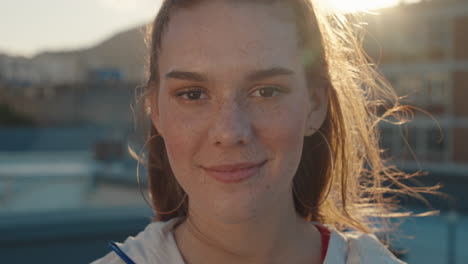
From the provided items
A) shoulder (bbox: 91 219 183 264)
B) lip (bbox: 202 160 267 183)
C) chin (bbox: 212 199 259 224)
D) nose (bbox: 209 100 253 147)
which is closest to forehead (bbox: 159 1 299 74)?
nose (bbox: 209 100 253 147)

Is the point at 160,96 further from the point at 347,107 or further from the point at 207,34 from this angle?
the point at 347,107

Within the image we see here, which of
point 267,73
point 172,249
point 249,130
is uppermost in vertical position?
point 267,73

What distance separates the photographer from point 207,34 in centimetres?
143

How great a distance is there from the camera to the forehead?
141 centimetres

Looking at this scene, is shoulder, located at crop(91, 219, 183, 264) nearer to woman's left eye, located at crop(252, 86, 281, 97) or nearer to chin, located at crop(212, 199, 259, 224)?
chin, located at crop(212, 199, 259, 224)

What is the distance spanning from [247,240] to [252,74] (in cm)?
53

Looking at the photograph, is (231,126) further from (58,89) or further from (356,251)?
(58,89)

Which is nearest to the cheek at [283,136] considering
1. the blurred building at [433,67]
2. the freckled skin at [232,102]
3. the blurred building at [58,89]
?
the freckled skin at [232,102]

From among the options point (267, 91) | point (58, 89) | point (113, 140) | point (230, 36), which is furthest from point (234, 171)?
point (58, 89)

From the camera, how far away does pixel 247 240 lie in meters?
1.58

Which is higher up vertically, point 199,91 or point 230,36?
point 230,36

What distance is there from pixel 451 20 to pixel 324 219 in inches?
883

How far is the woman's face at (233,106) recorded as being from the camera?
4.59 ft

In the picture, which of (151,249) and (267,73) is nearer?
(267,73)
